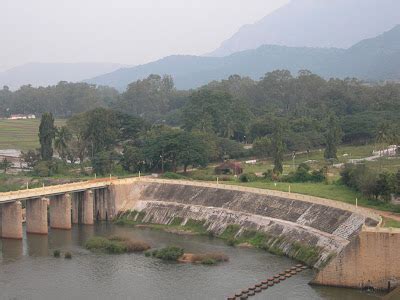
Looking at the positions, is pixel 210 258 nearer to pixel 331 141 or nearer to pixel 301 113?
pixel 331 141

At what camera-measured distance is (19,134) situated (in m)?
161

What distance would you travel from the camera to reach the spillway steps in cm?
4886

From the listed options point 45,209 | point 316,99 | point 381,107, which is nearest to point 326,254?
point 45,209

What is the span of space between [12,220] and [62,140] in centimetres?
3967

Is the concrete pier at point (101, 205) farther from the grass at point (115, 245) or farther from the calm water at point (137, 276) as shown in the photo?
the grass at point (115, 245)

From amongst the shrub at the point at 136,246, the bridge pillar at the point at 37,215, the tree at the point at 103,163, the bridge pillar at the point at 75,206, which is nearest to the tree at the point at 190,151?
the tree at the point at 103,163

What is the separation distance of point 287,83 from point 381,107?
4638 centimetres

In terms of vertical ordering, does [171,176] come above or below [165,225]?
above

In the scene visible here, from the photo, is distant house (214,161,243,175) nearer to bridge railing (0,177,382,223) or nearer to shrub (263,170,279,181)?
shrub (263,170,279,181)

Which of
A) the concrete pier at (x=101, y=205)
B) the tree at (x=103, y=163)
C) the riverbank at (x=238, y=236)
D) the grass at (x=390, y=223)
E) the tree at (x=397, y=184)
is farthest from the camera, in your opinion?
the tree at (x=103, y=163)

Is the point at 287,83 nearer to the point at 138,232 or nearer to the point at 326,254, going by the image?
the point at 138,232

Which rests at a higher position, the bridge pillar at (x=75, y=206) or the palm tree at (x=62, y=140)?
the palm tree at (x=62, y=140)

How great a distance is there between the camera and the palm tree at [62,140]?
107125 mm

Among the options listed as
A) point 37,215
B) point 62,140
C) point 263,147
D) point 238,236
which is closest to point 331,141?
point 263,147
